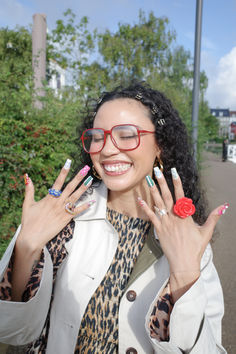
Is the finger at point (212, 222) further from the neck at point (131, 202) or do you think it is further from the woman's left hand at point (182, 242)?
the neck at point (131, 202)

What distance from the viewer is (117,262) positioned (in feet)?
5.32

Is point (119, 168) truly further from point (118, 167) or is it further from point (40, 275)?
point (40, 275)

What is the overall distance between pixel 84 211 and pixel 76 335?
2.12 ft

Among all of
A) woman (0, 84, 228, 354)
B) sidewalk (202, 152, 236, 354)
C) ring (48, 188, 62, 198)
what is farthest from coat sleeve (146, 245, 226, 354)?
sidewalk (202, 152, 236, 354)

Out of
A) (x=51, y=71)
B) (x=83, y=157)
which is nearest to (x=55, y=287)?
(x=83, y=157)

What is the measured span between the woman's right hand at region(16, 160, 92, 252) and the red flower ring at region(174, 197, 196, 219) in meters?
0.50

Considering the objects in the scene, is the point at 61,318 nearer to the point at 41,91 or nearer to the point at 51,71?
the point at 41,91

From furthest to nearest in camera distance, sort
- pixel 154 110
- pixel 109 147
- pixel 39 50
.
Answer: pixel 39 50, pixel 154 110, pixel 109 147

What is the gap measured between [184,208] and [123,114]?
0.65 metres

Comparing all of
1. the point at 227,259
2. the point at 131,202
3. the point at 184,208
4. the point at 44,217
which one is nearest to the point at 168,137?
the point at 131,202

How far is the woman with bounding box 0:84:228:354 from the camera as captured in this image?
1.33m

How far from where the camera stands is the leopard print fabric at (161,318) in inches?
52.5

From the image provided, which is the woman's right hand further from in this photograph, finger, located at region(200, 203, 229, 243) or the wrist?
finger, located at region(200, 203, 229, 243)

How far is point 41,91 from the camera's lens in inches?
212
